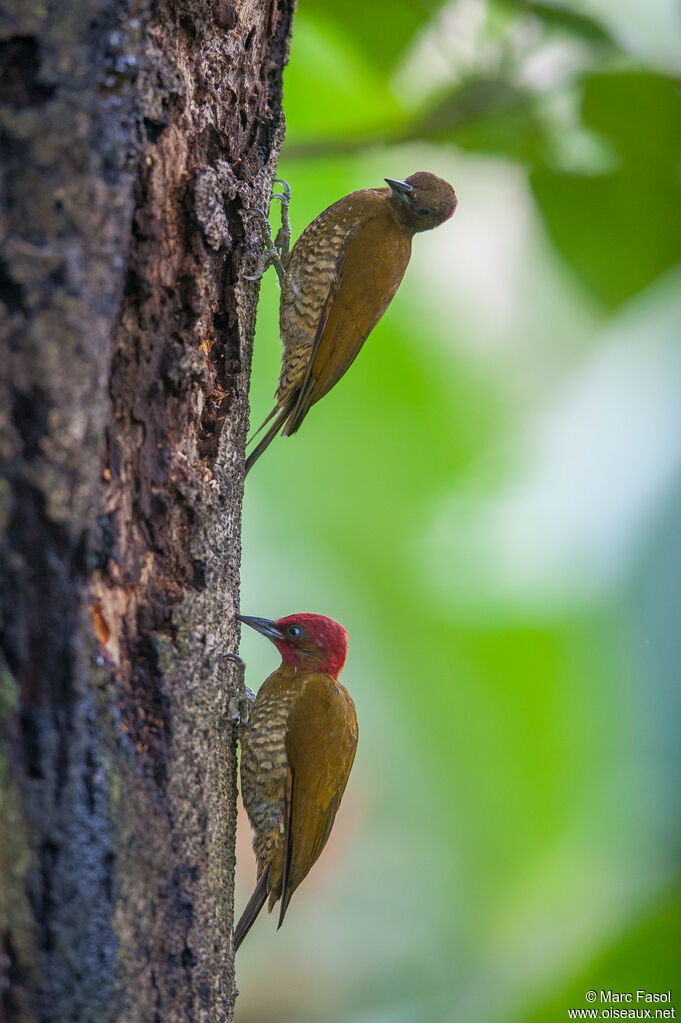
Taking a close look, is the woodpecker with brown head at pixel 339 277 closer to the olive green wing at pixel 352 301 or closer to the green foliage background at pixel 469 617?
the olive green wing at pixel 352 301

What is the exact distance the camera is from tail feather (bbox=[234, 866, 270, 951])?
6.94 ft

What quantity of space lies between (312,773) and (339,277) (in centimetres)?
136

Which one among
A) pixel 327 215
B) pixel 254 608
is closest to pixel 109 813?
pixel 327 215

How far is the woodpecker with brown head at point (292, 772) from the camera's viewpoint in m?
2.27

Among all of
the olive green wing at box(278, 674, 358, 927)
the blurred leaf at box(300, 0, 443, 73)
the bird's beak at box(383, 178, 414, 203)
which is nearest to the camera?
the olive green wing at box(278, 674, 358, 927)

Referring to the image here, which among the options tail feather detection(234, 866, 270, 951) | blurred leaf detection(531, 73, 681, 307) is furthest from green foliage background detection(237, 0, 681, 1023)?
tail feather detection(234, 866, 270, 951)

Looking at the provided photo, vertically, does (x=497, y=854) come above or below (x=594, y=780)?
below

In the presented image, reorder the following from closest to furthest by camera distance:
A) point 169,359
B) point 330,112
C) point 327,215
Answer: point 169,359
point 327,215
point 330,112

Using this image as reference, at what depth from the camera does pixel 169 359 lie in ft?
4.70

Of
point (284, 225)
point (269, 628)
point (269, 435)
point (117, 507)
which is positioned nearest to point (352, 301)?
point (284, 225)

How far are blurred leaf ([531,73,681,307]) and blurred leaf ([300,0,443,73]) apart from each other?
619mm

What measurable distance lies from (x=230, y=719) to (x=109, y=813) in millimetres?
466

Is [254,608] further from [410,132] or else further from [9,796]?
[9,796]

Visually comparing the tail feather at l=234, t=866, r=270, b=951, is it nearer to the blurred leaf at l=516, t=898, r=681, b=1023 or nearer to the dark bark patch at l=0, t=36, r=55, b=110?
the blurred leaf at l=516, t=898, r=681, b=1023
